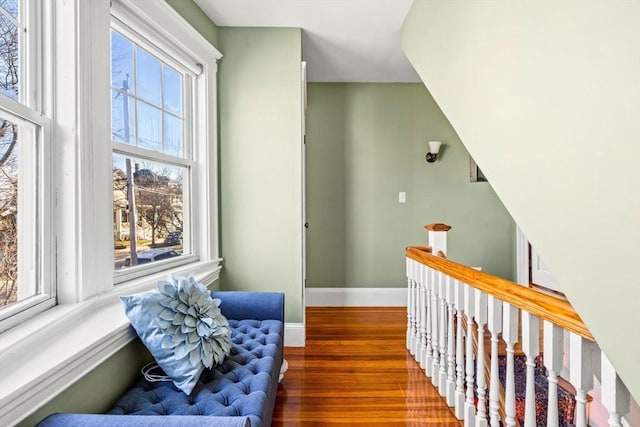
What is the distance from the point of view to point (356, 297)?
366cm

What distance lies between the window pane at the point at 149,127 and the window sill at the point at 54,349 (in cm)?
88

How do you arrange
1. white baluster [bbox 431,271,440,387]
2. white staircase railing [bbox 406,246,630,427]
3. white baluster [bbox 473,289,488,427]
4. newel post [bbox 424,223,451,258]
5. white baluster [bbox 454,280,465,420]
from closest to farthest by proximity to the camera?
white staircase railing [bbox 406,246,630,427] → white baluster [bbox 473,289,488,427] → white baluster [bbox 454,280,465,420] → white baluster [bbox 431,271,440,387] → newel post [bbox 424,223,451,258]

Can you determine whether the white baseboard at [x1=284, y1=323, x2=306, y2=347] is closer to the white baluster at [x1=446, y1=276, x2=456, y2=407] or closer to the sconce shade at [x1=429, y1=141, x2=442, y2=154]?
the white baluster at [x1=446, y1=276, x2=456, y2=407]

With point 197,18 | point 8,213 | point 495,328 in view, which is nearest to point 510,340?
point 495,328

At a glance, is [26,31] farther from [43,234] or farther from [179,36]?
[179,36]

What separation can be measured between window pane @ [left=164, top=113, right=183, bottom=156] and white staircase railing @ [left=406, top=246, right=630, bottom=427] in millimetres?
1746

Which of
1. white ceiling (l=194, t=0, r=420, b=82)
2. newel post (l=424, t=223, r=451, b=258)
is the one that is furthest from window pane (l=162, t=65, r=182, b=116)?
newel post (l=424, t=223, r=451, b=258)

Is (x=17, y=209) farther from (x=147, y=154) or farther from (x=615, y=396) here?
(x=615, y=396)

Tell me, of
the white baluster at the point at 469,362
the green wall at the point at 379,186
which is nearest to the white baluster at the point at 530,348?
the white baluster at the point at 469,362

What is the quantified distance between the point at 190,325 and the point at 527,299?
123 centimetres

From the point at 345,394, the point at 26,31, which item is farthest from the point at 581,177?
the point at 26,31

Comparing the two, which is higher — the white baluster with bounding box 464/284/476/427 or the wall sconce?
the wall sconce

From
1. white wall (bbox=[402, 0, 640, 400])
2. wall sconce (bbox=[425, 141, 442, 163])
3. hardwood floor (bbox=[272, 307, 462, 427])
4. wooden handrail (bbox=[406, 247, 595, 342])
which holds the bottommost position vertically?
hardwood floor (bbox=[272, 307, 462, 427])

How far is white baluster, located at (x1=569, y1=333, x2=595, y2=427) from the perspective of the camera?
0.90 meters
